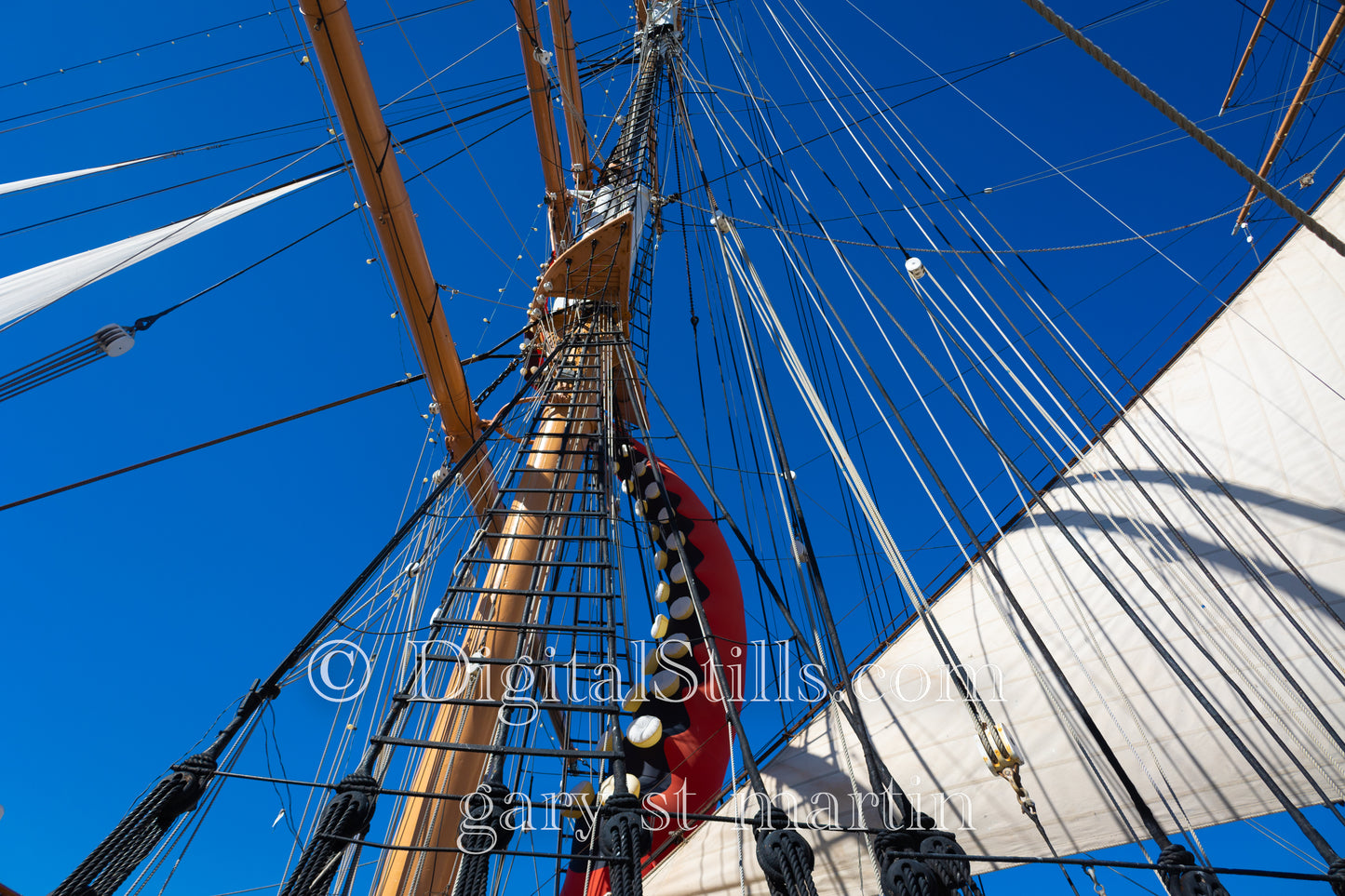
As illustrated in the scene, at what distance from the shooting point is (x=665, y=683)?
433cm

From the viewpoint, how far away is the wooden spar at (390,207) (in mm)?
4090

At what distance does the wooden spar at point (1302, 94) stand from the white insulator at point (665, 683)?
25.9ft

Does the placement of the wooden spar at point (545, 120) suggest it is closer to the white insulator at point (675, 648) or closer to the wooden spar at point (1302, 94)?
the white insulator at point (675, 648)

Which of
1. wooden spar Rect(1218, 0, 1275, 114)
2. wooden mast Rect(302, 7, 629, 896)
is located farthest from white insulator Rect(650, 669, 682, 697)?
wooden spar Rect(1218, 0, 1275, 114)

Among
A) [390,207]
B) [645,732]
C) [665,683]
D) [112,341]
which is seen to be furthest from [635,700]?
[390,207]

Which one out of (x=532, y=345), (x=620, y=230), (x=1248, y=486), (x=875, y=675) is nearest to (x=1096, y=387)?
(x=1248, y=486)

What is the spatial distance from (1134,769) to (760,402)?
8.53ft

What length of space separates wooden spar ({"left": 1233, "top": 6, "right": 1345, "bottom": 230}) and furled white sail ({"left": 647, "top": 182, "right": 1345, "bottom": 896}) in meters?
3.87

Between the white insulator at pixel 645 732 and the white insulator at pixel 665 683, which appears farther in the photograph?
the white insulator at pixel 665 683

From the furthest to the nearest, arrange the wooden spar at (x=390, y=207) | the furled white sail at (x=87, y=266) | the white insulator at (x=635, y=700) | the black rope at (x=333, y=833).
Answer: the white insulator at (x=635, y=700), the wooden spar at (x=390, y=207), the furled white sail at (x=87, y=266), the black rope at (x=333, y=833)

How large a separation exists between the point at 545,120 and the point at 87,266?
5.48 metres

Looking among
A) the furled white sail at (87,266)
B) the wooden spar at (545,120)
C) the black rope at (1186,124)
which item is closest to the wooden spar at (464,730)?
the furled white sail at (87,266)

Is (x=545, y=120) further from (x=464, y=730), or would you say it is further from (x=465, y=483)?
(x=464, y=730)

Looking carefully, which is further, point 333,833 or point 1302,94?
point 1302,94
